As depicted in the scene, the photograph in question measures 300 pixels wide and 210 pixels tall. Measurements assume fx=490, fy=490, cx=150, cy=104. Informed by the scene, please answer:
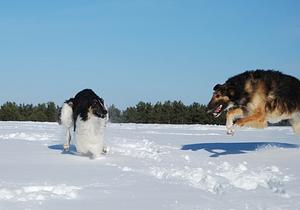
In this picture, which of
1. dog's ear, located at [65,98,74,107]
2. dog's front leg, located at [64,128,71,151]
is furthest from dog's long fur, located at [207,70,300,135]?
dog's front leg, located at [64,128,71,151]

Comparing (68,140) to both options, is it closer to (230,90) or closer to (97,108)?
(97,108)

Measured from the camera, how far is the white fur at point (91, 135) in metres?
9.88

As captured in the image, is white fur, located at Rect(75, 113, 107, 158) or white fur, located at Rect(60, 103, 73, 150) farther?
white fur, located at Rect(60, 103, 73, 150)

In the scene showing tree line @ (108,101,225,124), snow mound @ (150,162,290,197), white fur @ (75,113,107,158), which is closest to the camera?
snow mound @ (150,162,290,197)

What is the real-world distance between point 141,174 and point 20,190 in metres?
2.29

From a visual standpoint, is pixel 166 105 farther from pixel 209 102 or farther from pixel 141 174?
pixel 141 174

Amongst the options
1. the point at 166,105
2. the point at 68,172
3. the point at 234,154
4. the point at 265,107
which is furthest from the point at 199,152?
the point at 166,105

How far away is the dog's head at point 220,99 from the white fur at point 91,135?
2707 mm

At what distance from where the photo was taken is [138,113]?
52.1 meters

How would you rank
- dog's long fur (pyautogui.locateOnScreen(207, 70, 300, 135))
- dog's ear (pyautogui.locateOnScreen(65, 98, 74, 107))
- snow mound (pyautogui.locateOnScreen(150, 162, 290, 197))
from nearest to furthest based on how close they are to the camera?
snow mound (pyautogui.locateOnScreen(150, 162, 290, 197))
dog's long fur (pyautogui.locateOnScreen(207, 70, 300, 135))
dog's ear (pyautogui.locateOnScreen(65, 98, 74, 107))

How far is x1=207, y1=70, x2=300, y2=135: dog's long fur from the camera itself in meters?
10.8

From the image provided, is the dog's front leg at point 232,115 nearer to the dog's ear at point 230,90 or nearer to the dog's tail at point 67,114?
the dog's ear at point 230,90

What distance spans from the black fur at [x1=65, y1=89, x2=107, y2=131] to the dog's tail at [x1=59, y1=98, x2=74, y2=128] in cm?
40

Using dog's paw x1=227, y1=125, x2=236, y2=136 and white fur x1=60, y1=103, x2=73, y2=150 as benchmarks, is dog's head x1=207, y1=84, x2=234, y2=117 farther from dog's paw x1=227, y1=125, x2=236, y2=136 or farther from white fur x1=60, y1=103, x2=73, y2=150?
white fur x1=60, y1=103, x2=73, y2=150
